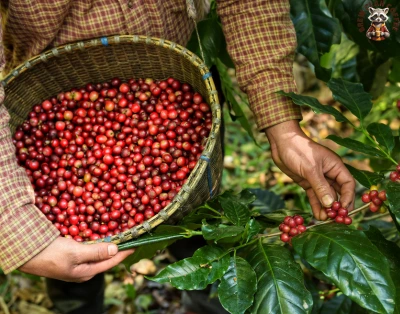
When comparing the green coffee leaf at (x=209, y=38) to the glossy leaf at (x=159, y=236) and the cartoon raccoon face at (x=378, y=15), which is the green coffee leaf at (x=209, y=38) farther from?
the glossy leaf at (x=159, y=236)

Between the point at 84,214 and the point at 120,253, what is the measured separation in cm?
32

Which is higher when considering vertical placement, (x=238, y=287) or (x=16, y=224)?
(x=16, y=224)

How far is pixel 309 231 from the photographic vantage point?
4.19 feet

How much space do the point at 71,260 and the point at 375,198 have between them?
0.80 meters

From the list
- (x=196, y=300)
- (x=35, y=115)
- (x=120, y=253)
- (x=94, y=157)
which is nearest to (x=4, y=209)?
(x=120, y=253)

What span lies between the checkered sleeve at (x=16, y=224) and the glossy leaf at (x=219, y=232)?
0.42 metres

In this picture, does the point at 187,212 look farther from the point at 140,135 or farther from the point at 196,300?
the point at 196,300

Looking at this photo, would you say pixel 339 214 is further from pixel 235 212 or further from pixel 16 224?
pixel 16 224

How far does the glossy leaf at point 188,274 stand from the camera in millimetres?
1176

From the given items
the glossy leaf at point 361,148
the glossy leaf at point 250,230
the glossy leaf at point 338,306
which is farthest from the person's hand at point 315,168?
the glossy leaf at point 338,306

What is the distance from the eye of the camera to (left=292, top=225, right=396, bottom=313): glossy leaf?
1.07 metres

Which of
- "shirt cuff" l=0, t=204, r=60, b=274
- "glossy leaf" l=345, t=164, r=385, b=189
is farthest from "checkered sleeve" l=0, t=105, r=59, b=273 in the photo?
"glossy leaf" l=345, t=164, r=385, b=189

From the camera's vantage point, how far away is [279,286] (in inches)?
46.7

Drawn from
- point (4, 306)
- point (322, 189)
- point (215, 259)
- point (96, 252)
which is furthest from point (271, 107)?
point (4, 306)
